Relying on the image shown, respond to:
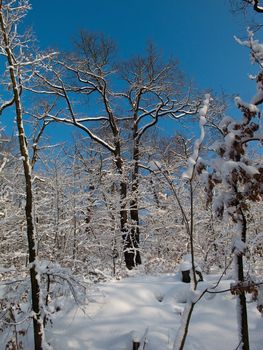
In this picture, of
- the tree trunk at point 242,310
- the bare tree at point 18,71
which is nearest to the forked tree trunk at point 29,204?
the bare tree at point 18,71

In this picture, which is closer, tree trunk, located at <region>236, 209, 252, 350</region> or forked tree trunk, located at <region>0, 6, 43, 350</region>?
tree trunk, located at <region>236, 209, 252, 350</region>

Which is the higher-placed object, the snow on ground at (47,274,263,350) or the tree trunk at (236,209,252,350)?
the tree trunk at (236,209,252,350)

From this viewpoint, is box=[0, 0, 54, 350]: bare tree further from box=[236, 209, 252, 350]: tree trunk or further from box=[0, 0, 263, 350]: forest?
box=[236, 209, 252, 350]: tree trunk

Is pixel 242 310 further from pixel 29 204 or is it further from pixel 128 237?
pixel 128 237

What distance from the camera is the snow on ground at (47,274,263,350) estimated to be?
18.0 feet

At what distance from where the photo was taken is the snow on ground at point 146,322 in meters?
5.50

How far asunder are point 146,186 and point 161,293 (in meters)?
7.38

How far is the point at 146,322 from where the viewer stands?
6090 mm

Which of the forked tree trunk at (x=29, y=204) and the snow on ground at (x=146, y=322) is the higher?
the forked tree trunk at (x=29, y=204)

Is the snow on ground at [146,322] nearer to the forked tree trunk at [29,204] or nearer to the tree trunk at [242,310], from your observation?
the forked tree trunk at [29,204]

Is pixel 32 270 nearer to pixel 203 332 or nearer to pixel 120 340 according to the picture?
pixel 120 340

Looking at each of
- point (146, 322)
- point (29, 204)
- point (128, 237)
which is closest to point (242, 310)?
point (146, 322)

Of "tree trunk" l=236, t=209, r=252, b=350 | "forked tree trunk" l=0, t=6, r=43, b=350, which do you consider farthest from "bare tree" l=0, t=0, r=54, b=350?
"tree trunk" l=236, t=209, r=252, b=350

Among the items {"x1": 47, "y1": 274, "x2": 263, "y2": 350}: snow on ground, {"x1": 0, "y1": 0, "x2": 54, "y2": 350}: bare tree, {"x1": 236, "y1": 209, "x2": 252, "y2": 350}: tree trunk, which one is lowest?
{"x1": 47, "y1": 274, "x2": 263, "y2": 350}: snow on ground
